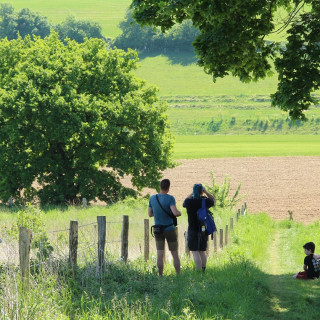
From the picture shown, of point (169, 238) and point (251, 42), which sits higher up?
point (251, 42)

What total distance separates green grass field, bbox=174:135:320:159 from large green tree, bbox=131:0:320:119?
62568mm

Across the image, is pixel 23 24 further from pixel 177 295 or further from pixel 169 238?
pixel 177 295

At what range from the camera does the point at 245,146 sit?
94.9 meters

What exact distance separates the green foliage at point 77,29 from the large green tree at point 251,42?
164117mm

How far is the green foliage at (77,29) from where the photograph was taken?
178 m

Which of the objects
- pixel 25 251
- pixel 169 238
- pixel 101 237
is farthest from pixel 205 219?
pixel 25 251

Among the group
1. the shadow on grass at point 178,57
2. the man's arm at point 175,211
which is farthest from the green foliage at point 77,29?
the man's arm at point 175,211

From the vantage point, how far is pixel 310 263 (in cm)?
1391

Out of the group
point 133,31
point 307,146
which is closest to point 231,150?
point 307,146

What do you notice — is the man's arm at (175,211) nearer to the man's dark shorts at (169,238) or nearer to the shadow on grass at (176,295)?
the man's dark shorts at (169,238)

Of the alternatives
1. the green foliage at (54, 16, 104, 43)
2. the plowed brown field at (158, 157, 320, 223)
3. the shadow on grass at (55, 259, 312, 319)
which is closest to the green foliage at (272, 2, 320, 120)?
the shadow on grass at (55, 259, 312, 319)

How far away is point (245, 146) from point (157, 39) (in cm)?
8945

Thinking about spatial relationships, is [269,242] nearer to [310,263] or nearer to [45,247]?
[310,263]

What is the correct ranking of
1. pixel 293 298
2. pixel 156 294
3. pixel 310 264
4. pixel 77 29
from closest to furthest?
pixel 156 294, pixel 293 298, pixel 310 264, pixel 77 29
